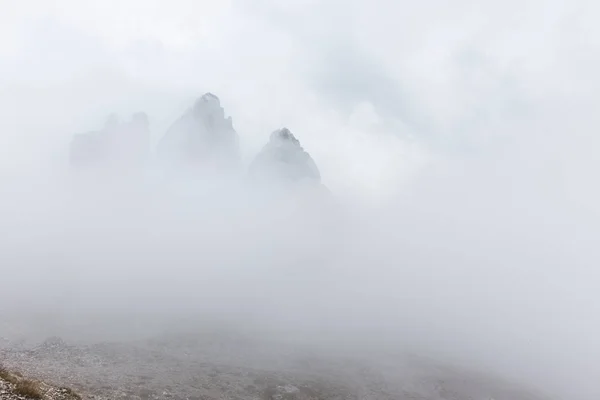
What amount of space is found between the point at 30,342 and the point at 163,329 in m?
31.9

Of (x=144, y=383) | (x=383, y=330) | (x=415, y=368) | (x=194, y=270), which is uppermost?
(x=194, y=270)

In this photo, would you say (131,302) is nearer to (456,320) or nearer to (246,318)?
(246,318)

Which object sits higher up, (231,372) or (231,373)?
(231,372)

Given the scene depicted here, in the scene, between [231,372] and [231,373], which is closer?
[231,373]

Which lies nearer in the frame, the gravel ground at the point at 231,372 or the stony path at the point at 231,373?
the stony path at the point at 231,373

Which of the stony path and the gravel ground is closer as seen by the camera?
the stony path

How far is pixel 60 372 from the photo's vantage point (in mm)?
65312

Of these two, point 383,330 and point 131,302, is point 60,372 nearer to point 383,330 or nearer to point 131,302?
point 131,302

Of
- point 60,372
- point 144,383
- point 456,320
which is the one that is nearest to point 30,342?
point 60,372

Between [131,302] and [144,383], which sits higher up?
[131,302]

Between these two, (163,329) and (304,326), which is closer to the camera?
(163,329)

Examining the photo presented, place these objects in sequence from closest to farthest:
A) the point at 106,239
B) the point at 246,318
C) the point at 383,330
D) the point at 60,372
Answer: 1. the point at 60,372
2. the point at 246,318
3. the point at 383,330
4. the point at 106,239

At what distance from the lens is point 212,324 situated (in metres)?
121

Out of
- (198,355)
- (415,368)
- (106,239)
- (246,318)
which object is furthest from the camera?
(106,239)
